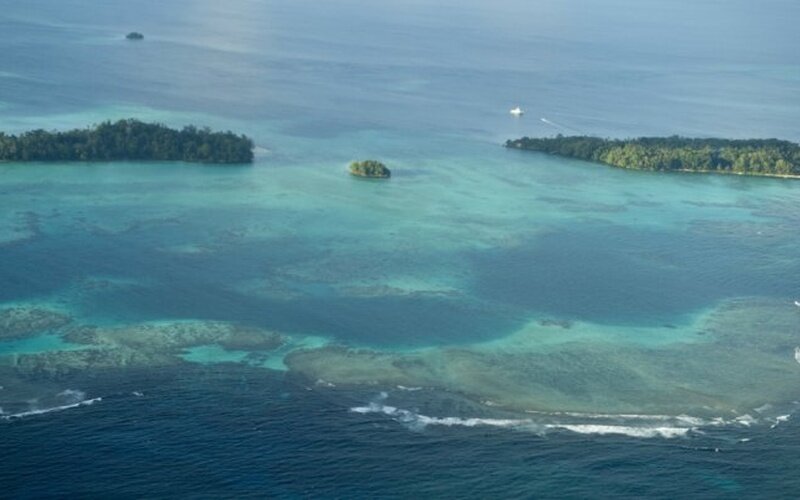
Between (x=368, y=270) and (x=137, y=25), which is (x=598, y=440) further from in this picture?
(x=137, y=25)

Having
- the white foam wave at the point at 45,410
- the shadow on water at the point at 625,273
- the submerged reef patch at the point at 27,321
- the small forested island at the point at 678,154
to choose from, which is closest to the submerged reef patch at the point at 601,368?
the shadow on water at the point at 625,273

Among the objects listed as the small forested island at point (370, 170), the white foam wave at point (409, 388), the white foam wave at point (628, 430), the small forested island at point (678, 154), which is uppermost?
the small forested island at point (678, 154)

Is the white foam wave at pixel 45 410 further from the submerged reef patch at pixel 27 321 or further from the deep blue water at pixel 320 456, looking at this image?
the submerged reef patch at pixel 27 321

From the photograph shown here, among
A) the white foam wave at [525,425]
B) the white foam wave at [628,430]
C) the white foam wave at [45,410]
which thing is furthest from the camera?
the white foam wave at [628,430]

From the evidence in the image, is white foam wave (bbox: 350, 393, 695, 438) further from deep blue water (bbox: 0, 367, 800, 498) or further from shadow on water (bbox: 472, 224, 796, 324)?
shadow on water (bbox: 472, 224, 796, 324)

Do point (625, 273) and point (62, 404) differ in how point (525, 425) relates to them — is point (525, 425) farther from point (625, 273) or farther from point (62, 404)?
point (625, 273)

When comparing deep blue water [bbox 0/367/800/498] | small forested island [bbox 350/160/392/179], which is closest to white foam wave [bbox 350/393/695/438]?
deep blue water [bbox 0/367/800/498]

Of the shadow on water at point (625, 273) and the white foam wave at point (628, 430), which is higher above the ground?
the shadow on water at point (625, 273)

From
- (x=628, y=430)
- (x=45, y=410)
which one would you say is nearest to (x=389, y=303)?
(x=628, y=430)
